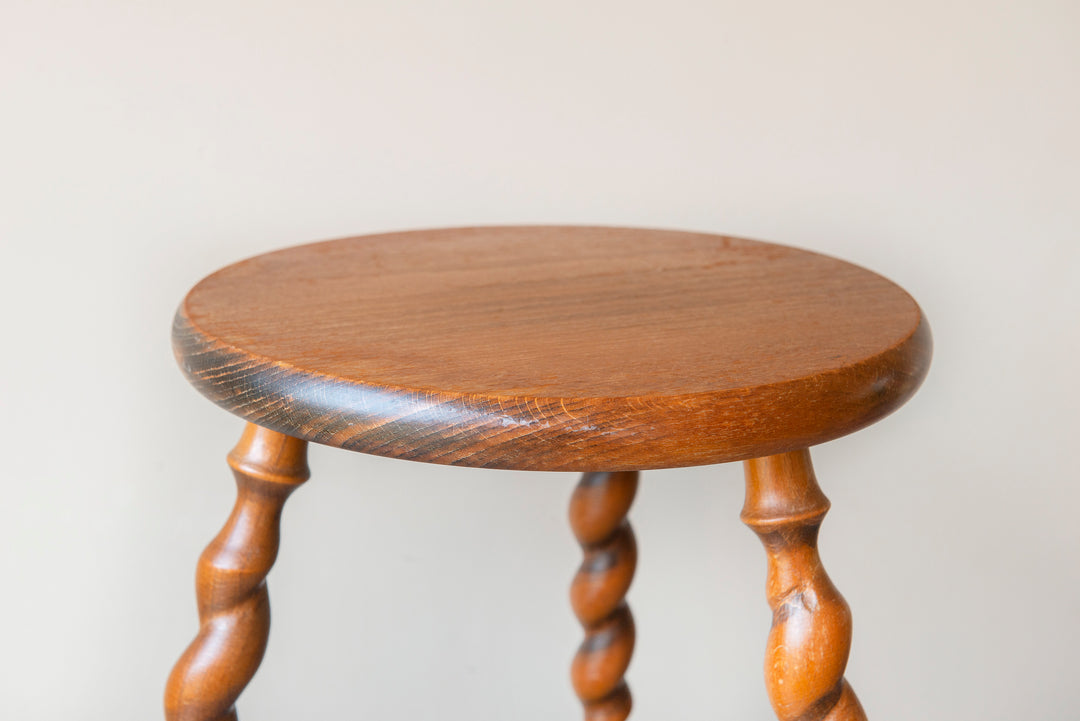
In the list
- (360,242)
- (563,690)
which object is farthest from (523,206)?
(563,690)

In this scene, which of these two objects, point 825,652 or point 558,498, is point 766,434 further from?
point 558,498

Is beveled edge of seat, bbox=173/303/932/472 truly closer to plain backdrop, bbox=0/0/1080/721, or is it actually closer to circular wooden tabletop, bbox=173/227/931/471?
circular wooden tabletop, bbox=173/227/931/471

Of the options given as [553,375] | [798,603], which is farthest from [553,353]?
[798,603]

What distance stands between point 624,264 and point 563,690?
0.54 meters

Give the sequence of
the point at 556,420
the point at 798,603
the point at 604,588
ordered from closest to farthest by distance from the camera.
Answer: the point at 556,420
the point at 798,603
the point at 604,588

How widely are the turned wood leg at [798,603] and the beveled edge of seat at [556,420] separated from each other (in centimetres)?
7

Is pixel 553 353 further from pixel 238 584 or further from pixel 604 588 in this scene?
pixel 604 588

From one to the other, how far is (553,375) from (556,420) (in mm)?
39

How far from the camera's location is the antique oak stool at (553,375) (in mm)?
437

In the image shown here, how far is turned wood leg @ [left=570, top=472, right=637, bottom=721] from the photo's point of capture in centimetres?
82

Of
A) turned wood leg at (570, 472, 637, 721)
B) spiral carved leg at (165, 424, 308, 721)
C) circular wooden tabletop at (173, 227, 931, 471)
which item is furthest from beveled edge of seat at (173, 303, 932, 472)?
turned wood leg at (570, 472, 637, 721)

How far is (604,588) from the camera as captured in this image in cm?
84

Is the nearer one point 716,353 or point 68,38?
point 716,353

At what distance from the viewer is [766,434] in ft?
1.47
